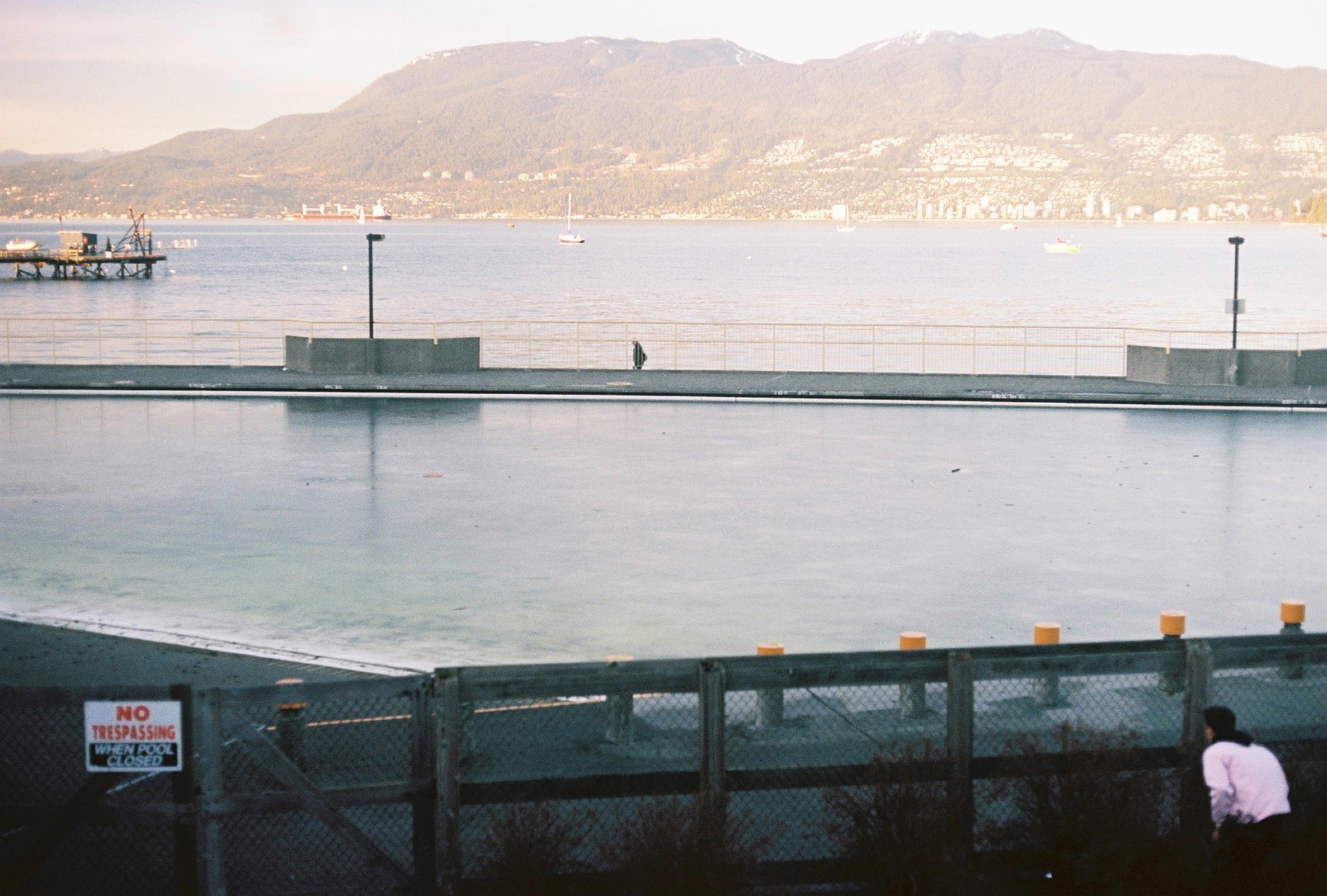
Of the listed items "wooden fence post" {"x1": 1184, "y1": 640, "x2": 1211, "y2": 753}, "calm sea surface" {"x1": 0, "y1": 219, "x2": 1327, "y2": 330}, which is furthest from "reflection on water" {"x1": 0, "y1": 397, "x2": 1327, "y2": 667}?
"calm sea surface" {"x1": 0, "y1": 219, "x2": 1327, "y2": 330}

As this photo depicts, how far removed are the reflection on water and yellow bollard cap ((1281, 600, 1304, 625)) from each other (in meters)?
2.81

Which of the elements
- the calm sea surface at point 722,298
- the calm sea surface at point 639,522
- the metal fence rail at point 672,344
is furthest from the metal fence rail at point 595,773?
the calm sea surface at point 722,298

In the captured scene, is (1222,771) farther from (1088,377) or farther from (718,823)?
(1088,377)

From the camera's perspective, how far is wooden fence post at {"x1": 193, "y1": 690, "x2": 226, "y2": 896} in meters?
7.96

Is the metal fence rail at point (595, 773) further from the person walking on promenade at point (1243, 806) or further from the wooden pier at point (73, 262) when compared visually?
the wooden pier at point (73, 262)

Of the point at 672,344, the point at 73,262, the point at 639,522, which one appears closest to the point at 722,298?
the point at 672,344

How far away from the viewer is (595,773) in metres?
8.72

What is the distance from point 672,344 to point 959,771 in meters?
76.0

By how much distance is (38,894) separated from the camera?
852 centimetres

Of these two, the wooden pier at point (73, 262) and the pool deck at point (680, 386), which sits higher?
the wooden pier at point (73, 262)

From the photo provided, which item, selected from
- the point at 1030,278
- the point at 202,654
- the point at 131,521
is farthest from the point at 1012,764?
the point at 1030,278

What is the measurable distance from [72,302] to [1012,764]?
148 meters

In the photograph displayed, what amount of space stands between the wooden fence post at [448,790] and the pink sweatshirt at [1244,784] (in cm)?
399

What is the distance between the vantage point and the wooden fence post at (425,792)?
326 inches
